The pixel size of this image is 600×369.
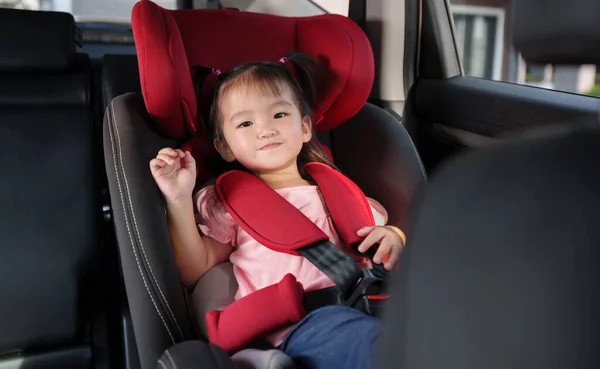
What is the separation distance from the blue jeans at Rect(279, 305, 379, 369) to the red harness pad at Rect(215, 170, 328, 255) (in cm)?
20

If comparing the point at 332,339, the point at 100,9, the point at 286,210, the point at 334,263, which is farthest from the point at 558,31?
the point at 100,9

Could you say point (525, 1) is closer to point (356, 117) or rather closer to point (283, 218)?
point (283, 218)

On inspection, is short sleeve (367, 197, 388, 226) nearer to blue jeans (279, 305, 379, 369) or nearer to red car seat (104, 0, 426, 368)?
red car seat (104, 0, 426, 368)

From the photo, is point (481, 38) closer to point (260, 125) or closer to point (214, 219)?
point (260, 125)

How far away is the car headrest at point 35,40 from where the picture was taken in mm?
1966

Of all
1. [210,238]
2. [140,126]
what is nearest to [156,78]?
[140,126]

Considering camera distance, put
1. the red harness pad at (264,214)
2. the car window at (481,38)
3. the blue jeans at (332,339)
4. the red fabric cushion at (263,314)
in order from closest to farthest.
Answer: the blue jeans at (332,339)
the red fabric cushion at (263,314)
the red harness pad at (264,214)
the car window at (481,38)

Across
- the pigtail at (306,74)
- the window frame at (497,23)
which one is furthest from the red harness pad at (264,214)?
the window frame at (497,23)

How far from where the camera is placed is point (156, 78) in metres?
1.53

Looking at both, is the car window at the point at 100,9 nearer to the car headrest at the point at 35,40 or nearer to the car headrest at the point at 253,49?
the car headrest at the point at 35,40

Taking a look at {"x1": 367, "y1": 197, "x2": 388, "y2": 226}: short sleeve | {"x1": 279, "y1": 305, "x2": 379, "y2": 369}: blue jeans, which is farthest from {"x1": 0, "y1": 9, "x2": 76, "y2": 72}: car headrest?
{"x1": 279, "y1": 305, "x2": 379, "y2": 369}: blue jeans

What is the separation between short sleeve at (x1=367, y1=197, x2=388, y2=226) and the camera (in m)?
1.74

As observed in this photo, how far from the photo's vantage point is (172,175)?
1.50m

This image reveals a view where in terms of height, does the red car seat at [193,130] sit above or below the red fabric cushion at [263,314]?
above
